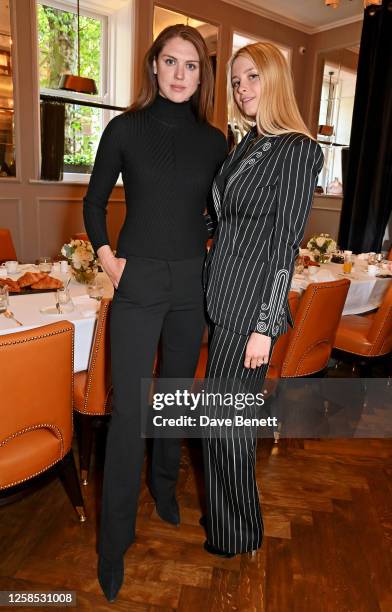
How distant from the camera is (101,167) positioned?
57.0 inches

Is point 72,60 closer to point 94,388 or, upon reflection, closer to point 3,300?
point 3,300

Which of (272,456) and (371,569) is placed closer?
(371,569)

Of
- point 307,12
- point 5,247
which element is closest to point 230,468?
point 5,247

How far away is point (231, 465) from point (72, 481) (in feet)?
2.01

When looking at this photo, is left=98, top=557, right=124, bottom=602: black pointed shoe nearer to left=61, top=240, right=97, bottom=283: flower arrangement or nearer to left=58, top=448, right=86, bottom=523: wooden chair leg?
left=58, top=448, right=86, bottom=523: wooden chair leg

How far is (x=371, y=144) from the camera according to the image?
5.82 m

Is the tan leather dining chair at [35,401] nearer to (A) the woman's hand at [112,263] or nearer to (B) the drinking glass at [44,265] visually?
(A) the woman's hand at [112,263]

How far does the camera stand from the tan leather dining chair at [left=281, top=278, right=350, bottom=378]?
86.7 inches

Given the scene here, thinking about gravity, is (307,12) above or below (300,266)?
above

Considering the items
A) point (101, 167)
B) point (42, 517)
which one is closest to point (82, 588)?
point (42, 517)

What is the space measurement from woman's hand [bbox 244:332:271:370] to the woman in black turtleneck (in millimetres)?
249

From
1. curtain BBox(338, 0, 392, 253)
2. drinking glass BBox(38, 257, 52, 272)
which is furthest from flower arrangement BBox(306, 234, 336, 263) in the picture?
curtain BBox(338, 0, 392, 253)

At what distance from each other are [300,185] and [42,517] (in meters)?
1.56

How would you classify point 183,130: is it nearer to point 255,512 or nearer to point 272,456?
point 255,512
